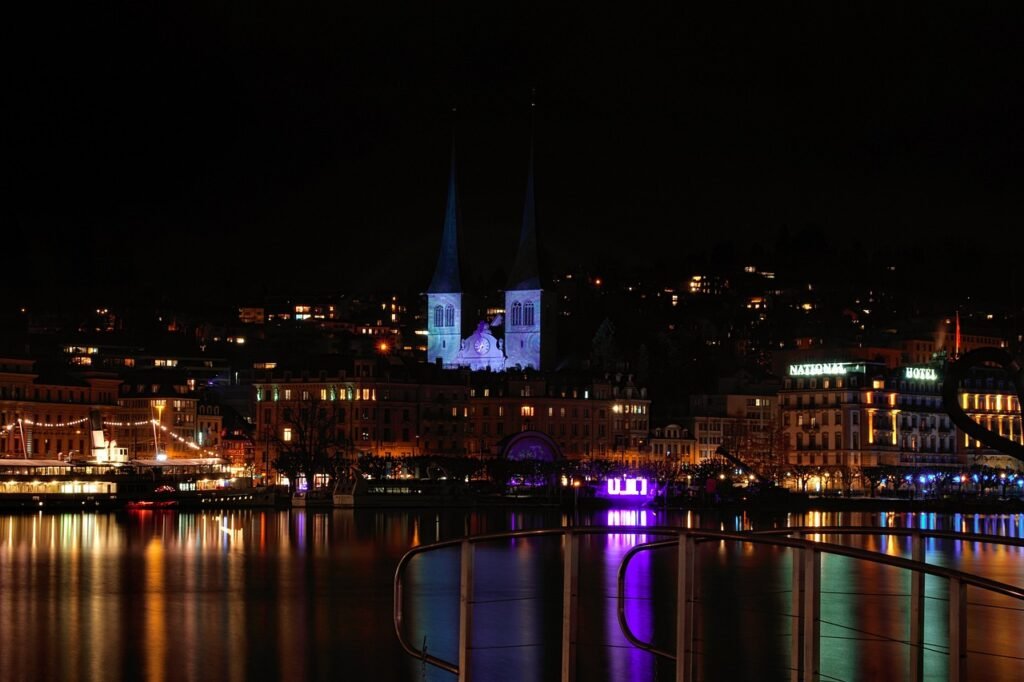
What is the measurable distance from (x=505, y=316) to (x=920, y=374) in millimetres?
29028

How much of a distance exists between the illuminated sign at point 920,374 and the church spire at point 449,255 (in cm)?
3261

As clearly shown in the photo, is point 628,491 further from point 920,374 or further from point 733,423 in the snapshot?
point 920,374

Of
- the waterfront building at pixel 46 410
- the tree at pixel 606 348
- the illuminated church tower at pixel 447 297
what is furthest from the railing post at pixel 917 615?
the tree at pixel 606 348

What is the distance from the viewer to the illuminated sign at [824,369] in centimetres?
10994

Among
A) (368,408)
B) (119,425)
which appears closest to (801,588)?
(368,408)

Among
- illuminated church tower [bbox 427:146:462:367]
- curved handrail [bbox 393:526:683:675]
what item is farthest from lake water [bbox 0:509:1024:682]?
illuminated church tower [bbox 427:146:462:367]

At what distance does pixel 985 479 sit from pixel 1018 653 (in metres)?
78.4

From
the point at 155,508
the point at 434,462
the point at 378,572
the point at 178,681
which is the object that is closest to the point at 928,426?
the point at 434,462

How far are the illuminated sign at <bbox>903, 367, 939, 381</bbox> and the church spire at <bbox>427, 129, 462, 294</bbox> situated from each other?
32613 mm

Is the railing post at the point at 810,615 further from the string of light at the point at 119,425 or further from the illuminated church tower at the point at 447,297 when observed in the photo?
the illuminated church tower at the point at 447,297

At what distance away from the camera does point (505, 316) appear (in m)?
123

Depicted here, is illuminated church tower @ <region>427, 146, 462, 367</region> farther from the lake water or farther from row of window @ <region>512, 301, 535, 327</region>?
the lake water

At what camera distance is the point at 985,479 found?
107688mm

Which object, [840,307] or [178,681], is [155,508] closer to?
[178,681]
